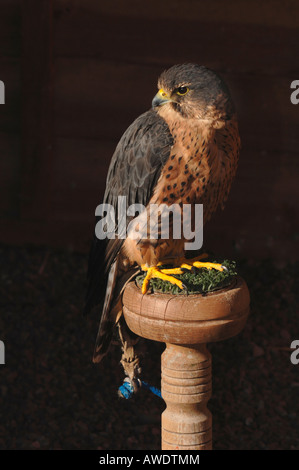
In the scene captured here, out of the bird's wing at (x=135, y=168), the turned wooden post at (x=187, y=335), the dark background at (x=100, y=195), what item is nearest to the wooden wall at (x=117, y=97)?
the dark background at (x=100, y=195)

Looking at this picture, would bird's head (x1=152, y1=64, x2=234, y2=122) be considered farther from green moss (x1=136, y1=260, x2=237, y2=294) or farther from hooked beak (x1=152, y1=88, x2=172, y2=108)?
green moss (x1=136, y1=260, x2=237, y2=294)

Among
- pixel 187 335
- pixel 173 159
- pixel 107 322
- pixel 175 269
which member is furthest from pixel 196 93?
pixel 107 322

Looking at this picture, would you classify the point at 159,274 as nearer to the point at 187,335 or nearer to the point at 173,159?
the point at 187,335

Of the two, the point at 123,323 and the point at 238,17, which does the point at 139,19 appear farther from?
the point at 123,323

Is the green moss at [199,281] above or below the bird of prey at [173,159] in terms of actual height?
below

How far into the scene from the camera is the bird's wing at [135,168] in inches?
93.3

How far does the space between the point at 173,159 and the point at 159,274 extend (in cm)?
36

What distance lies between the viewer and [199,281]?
2.33 metres

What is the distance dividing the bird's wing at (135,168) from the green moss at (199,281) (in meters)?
0.16

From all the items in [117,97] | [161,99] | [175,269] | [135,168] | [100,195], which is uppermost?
[117,97]

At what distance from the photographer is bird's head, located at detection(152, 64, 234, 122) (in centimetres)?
223

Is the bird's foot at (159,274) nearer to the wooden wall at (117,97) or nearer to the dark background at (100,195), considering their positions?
the dark background at (100,195)

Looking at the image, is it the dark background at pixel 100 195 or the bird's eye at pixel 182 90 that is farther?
the dark background at pixel 100 195

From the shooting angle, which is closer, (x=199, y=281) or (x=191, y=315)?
(x=191, y=315)
